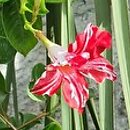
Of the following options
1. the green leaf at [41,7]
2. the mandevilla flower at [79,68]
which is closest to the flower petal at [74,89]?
the mandevilla flower at [79,68]

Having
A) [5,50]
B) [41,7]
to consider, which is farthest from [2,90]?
[41,7]

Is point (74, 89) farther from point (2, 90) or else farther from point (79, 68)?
point (2, 90)

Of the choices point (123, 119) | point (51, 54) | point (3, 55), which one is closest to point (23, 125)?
point (3, 55)

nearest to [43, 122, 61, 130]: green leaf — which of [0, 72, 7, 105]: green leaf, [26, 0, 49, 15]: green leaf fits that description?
[0, 72, 7, 105]: green leaf

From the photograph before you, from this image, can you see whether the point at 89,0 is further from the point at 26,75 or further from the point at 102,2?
the point at 102,2

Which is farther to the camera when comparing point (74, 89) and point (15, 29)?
point (15, 29)

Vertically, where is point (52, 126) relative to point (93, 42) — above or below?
below

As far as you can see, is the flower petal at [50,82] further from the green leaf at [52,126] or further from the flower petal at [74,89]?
the green leaf at [52,126]
